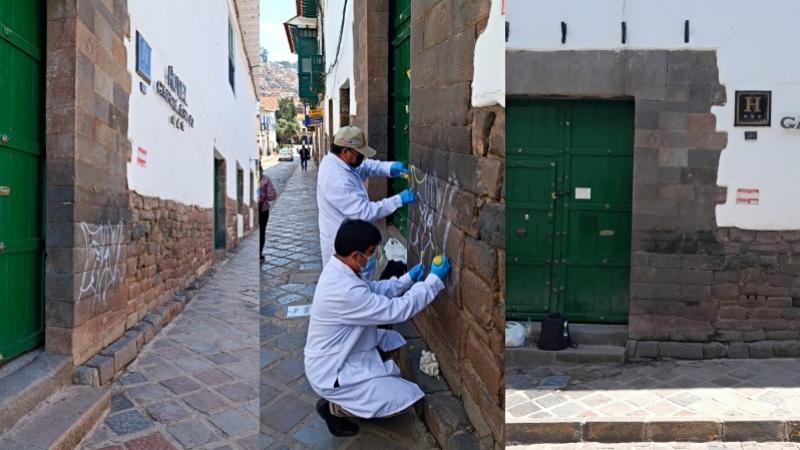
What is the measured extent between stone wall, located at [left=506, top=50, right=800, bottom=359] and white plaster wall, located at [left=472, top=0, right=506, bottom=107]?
629mm

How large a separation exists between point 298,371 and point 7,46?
7.95 feet

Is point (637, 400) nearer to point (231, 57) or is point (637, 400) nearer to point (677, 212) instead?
point (677, 212)

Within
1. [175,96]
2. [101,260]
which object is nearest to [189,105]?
[175,96]

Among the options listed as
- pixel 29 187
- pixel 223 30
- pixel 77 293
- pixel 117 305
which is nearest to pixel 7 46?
pixel 29 187

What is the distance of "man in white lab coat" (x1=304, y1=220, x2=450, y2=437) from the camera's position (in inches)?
114

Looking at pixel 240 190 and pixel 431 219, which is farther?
pixel 240 190

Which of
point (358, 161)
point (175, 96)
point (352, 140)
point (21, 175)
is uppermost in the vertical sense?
point (175, 96)

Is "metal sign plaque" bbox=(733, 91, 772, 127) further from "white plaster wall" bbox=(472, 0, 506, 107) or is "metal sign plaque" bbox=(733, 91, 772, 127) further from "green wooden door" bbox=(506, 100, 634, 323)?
"white plaster wall" bbox=(472, 0, 506, 107)

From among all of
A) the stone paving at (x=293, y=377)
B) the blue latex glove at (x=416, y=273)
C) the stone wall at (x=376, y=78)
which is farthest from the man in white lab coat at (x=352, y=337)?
the stone wall at (x=376, y=78)

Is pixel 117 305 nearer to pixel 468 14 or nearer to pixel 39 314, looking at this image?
pixel 39 314

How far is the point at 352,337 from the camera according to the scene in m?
2.99

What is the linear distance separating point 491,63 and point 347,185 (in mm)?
1781

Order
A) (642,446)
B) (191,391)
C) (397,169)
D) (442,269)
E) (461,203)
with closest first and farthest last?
(642,446)
(461,203)
(442,269)
(191,391)
(397,169)

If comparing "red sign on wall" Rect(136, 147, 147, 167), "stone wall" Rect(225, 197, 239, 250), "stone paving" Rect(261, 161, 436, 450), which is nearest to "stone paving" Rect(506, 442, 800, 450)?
"stone paving" Rect(261, 161, 436, 450)
